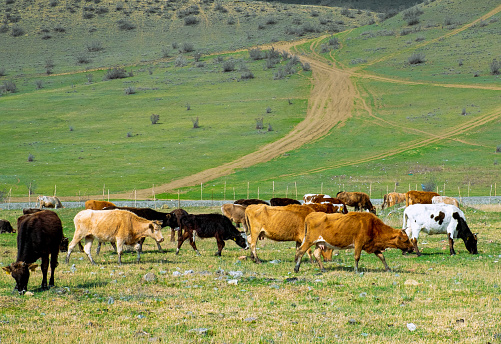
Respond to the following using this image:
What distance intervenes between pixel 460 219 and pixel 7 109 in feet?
284

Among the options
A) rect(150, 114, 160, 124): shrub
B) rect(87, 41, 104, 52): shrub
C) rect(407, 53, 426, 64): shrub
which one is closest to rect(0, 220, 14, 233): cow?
rect(150, 114, 160, 124): shrub

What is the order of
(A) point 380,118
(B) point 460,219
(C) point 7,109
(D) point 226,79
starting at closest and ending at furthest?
(B) point 460,219 → (A) point 380,118 → (C) point 7,109 → (D) point 226,79

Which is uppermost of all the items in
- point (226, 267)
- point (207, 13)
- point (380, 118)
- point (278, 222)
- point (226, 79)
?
point (207, 13)

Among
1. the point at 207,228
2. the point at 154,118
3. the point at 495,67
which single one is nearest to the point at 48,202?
the point at 207,228

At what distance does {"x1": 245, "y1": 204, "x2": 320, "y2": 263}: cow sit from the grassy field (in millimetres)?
865

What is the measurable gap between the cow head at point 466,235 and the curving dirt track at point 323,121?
3753 cm

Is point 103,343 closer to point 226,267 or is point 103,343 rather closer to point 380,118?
point 226,267

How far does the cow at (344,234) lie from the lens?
16.0 m

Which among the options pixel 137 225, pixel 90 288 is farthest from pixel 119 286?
pixel 137 225

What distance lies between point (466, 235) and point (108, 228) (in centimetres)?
1263

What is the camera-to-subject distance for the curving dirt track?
63344 millimetres

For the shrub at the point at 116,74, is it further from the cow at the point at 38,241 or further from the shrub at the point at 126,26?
the cow at the point at 38,241

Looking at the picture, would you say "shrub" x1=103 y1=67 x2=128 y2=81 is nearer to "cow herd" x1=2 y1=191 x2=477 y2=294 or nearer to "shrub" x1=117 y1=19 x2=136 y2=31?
"shrub" x1=117 y1=19 x2=136 y2=31

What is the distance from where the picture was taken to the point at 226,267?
672 inches
